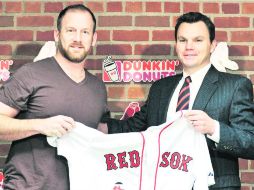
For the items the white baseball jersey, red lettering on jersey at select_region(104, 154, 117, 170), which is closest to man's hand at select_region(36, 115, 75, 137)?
the white baseball jersey

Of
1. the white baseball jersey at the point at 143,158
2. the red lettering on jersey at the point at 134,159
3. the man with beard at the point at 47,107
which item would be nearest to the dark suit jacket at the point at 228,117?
the white baseball jersey at the point at 143,158

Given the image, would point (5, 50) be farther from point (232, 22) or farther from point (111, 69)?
point (232, 22)

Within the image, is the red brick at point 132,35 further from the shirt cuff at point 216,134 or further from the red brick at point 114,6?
the shirt cuff at point 216,134

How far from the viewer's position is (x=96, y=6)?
3.49 metres

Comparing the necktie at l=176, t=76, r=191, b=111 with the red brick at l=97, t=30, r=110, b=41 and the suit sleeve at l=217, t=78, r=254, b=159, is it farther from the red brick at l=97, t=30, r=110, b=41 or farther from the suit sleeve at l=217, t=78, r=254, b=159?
the red brick at l=97, t=30, r=110, b=41

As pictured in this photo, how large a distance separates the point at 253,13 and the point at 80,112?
5.11ft

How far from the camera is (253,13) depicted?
11.4ft

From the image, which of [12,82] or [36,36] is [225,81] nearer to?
[12,82]

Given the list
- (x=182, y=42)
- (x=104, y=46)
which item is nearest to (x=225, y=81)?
(x=182, y=42)

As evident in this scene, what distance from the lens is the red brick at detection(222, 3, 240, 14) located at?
137 inches

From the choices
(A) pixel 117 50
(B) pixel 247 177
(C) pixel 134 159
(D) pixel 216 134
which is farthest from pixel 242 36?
(C) pixel 134 159

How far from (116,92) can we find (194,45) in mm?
858

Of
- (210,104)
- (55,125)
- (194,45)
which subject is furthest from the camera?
(194,45)

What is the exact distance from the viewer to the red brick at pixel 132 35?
3.48 metres
